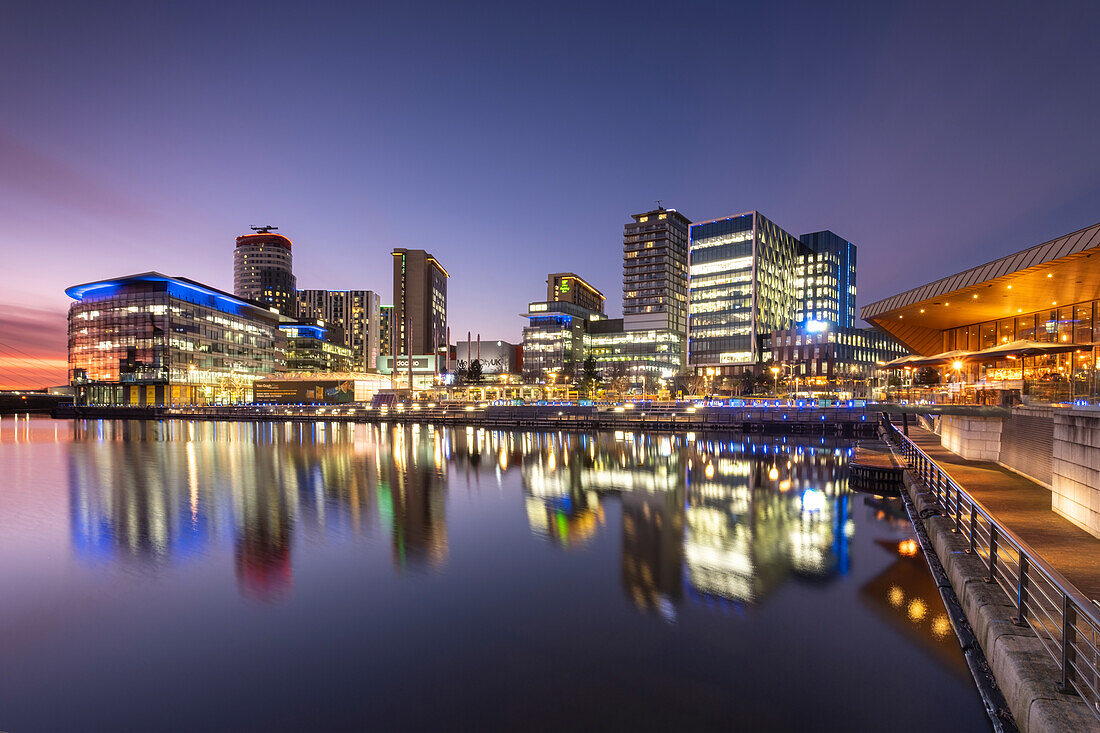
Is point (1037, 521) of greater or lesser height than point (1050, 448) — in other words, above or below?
below

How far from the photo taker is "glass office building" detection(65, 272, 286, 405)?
413ft

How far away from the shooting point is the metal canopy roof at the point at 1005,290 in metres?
22.8

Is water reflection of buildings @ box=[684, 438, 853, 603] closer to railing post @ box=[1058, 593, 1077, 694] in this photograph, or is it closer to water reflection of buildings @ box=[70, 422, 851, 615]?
water reflection of buildings @ box=[70, 422, 851, 615]

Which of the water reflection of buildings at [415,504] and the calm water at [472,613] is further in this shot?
the water reflection of buildings at [415,504]

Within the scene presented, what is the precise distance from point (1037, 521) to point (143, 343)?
506 feet

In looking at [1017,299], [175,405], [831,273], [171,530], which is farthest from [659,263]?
[171,530]

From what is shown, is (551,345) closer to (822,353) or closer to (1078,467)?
(822,353)

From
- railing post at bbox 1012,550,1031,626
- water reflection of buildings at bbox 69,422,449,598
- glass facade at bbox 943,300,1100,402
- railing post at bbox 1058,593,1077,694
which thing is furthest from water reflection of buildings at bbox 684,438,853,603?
glass facade at bbox 943,300,1100,402

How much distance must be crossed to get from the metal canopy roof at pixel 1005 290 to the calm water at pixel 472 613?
12.5m

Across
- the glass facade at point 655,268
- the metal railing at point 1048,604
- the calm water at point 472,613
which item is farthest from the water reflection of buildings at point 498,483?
the glass facade at point 655,268

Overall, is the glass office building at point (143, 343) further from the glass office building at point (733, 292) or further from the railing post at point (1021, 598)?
the railing post at point (1021, 598)

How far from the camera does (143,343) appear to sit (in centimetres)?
12606

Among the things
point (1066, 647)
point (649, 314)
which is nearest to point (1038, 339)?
point (1066, 647)

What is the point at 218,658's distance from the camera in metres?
10.4
